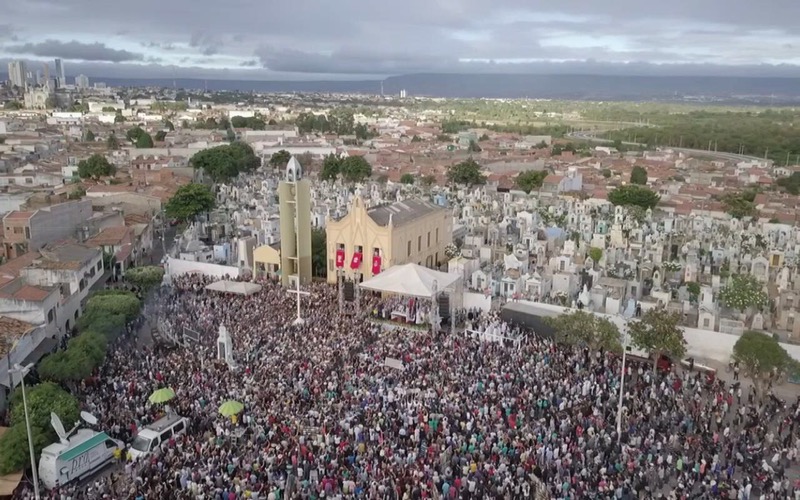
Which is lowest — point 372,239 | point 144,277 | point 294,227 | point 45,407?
point 144,277

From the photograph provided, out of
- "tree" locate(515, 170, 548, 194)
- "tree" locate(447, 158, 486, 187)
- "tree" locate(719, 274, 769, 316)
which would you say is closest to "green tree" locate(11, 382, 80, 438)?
"tree" locate(719, 274, 769, 316)

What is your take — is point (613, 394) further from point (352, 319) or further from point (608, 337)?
point (352, 319)

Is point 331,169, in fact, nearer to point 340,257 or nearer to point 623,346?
point 340,257

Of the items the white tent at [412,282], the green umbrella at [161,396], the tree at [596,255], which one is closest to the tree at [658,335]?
the white tent at [412,282]

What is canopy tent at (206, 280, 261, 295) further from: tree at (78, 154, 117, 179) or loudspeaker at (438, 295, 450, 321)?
tree at (78, 154, 117, 179)

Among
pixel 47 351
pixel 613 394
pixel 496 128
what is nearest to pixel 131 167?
pixel 47 351

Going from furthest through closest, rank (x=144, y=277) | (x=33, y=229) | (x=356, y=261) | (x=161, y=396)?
(x=33, y=229) < (x=356, y=261) < (x=144, y=277) < (x=161, y=396)

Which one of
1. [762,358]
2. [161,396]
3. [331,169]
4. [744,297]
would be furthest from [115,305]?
[331,169]
